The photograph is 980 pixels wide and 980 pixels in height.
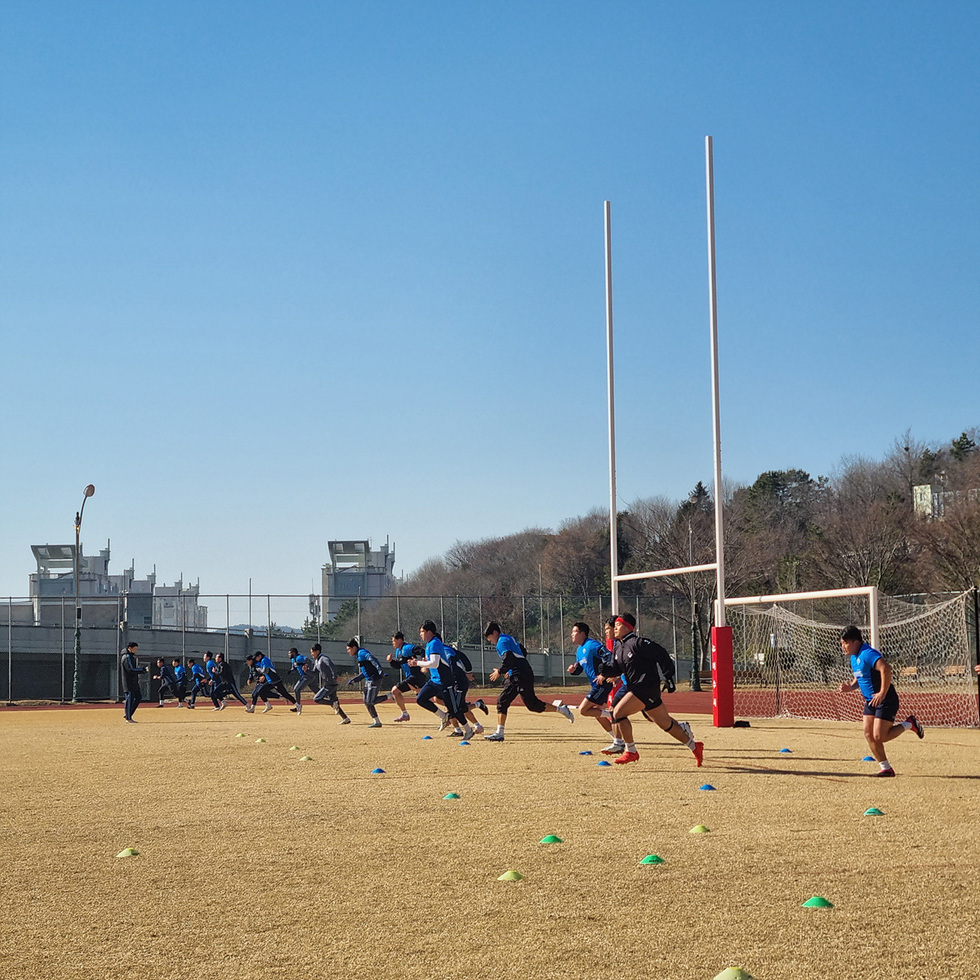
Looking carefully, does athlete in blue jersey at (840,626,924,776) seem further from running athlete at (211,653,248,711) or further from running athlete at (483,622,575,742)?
running athlete at (211,653,248,711)

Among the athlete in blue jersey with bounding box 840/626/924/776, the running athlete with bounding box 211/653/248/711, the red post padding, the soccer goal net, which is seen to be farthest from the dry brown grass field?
the running athlete with bounding box 211/653/248/711

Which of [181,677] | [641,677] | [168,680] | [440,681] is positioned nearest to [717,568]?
[440,681]

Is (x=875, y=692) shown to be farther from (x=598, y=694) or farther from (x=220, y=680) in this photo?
(x=220, y=680)

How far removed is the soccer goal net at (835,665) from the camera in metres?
24.8

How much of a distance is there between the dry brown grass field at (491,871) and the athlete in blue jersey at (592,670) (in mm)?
2198

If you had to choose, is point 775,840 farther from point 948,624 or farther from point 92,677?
point 92,677

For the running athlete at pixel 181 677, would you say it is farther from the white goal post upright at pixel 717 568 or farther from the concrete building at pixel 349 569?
the concrete building at pixel 349 569

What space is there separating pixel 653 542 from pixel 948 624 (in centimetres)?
4113

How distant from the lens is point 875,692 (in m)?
13.5

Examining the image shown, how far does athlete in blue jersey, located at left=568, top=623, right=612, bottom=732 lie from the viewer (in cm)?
1702

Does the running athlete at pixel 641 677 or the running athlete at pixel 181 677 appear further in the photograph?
the running athlete at pixel 181 677

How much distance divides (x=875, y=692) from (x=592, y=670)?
5092 mm

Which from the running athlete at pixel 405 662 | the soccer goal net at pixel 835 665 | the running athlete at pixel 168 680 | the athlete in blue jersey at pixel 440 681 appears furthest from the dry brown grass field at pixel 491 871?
the running athlete at pixel 168 680

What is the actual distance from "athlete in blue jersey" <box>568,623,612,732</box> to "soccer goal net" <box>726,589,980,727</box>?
510 centimetres
